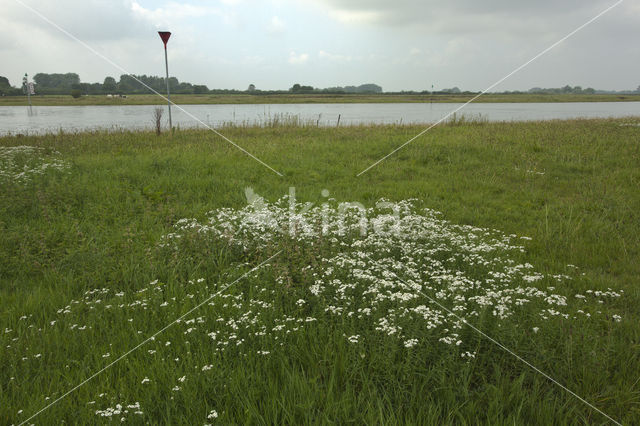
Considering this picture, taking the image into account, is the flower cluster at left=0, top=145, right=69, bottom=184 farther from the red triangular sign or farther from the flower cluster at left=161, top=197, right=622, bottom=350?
the red triangular sign

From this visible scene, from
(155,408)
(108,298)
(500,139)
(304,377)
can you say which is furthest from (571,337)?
(500,139)

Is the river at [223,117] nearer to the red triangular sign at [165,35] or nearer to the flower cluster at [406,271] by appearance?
the red triangular sign at [165,35]

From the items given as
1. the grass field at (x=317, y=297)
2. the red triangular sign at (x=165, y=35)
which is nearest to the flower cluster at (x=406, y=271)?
the grass field at (x=317, y=297)

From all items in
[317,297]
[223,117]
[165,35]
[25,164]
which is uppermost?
[165,35]

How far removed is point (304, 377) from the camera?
11.4ft

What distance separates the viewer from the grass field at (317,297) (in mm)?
3338

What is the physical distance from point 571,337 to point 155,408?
153 inches

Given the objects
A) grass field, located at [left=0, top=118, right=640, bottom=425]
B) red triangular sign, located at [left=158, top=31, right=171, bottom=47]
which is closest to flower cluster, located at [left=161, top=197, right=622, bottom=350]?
grass field, located at [left=0, top=118, right=640, bottom=425]

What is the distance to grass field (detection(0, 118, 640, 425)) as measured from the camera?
3338mm

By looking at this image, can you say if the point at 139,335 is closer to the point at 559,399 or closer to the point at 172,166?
the point at 559,399

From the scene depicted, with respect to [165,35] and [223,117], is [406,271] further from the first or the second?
[223,117]

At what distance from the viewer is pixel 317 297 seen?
4566 millimetres

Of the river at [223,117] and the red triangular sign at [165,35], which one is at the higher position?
the red triangular sign at [165,35]

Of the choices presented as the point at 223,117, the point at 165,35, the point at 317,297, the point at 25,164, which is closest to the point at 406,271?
the point at 317,297
